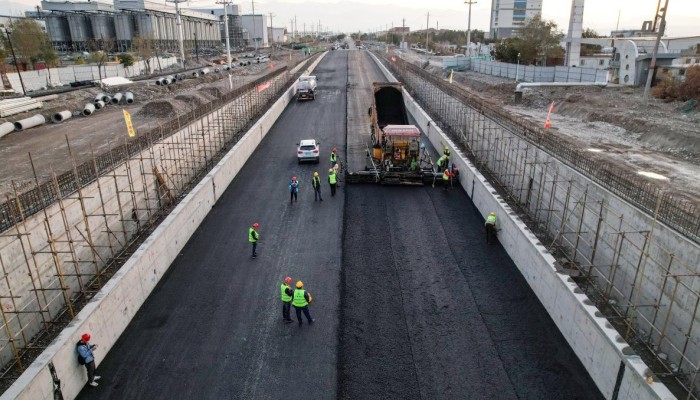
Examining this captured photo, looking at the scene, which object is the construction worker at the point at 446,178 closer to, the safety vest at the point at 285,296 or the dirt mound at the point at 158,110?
the safety vest at the point at 285,296

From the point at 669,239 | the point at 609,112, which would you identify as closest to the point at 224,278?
the point at 669,239

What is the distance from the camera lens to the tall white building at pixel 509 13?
156m

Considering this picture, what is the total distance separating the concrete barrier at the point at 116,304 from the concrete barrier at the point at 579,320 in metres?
11.7

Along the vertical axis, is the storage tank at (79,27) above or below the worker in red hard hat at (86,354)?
above

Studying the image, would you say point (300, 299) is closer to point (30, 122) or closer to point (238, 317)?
point (238, 317)

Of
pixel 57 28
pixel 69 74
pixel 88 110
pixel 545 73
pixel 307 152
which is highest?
pixel 57 28

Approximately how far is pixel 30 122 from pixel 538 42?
199 feet

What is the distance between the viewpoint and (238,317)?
42.0 ft

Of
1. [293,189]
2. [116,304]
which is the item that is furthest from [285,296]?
[293,189]

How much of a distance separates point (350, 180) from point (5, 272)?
15.7 meters

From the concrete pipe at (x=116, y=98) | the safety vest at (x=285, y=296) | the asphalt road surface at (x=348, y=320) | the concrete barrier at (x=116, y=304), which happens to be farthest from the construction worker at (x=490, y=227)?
the concrete pipe at (x=116, y=98)

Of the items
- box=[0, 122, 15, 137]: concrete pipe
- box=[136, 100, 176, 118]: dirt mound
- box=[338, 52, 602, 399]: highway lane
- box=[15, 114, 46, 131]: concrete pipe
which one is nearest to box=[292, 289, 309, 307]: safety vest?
box=[338, 52, 602, 399]: highway lane

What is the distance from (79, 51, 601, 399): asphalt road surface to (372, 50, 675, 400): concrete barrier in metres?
0.37

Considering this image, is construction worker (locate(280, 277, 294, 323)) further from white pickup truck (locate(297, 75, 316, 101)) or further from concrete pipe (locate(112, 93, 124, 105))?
concrete pipe (locate(112, 93, 124, 105))
